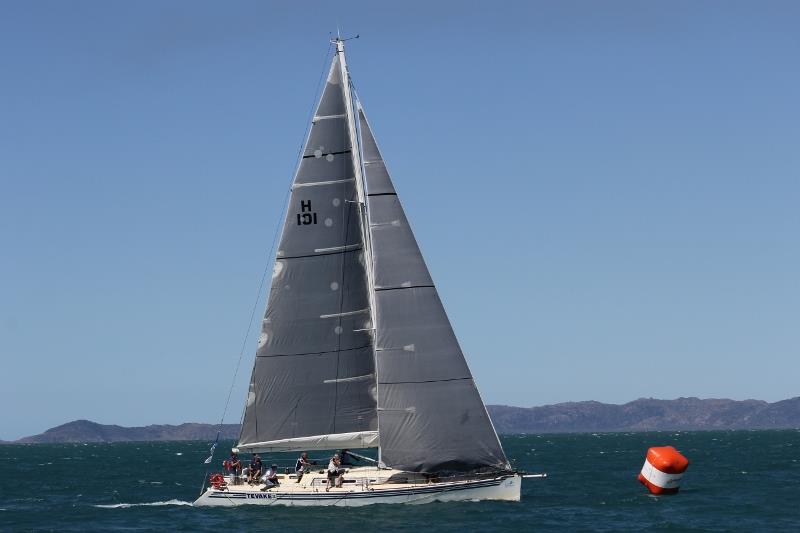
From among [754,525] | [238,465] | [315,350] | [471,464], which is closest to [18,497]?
[238,465]

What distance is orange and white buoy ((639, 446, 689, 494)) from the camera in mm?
51841

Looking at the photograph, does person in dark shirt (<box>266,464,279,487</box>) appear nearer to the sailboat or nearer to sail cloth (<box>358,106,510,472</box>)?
the sailboat

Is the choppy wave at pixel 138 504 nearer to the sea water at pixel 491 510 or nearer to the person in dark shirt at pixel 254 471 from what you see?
the sea water at pixel 491 510

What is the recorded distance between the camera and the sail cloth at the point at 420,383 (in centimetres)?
4325

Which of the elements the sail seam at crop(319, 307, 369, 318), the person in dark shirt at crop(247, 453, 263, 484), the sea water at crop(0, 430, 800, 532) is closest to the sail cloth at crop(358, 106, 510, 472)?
the sail seam at crop(319, 307, 369, 318)

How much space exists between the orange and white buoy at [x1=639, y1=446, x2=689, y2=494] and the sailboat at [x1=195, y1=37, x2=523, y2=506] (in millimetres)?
11087

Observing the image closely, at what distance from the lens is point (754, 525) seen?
4416 centimetres

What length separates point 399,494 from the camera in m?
42.5

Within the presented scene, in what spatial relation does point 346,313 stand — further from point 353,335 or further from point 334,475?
point 334,475

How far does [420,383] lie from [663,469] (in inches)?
587

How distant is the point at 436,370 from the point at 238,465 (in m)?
9.16

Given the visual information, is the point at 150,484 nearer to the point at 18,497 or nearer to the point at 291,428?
the point at 18,497

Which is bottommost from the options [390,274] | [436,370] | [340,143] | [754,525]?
[754,525]

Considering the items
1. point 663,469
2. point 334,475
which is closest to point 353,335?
point 334,475
